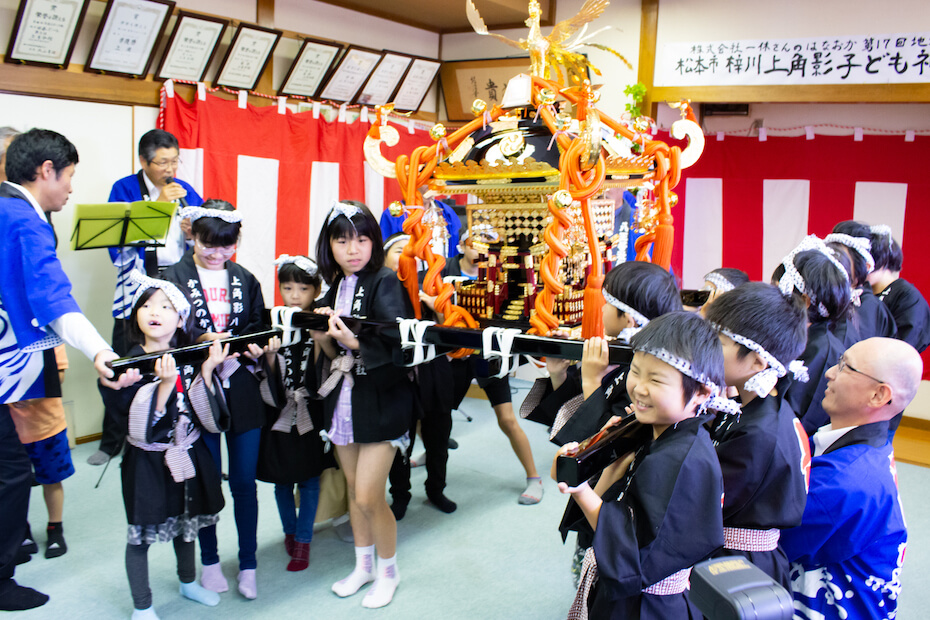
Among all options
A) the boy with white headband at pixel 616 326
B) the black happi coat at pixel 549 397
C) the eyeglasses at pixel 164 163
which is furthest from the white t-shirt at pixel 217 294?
the eyeglasses at pixel 164 163

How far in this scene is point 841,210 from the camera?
520 cm

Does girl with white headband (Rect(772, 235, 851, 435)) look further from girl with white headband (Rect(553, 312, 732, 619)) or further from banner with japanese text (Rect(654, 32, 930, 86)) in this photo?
banner with japanese text (Rect(654, 32, 930, 86))

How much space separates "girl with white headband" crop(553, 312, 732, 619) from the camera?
1.43 m

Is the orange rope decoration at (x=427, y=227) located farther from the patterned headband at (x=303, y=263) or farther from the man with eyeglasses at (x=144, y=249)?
the man with eyeglasses at (x=144, y=249)

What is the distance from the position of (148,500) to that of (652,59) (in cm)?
449

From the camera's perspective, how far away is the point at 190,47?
4422 millimetres

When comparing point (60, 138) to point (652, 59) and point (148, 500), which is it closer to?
point (148, 500)

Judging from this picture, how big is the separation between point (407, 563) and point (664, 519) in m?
1.89

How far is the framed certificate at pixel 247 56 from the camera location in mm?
4617

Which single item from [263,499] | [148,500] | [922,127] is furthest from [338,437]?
[922,127]

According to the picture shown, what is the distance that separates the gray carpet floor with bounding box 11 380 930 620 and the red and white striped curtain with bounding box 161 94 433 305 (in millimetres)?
1904

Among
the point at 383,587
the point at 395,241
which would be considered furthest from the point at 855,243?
the point at 383,587

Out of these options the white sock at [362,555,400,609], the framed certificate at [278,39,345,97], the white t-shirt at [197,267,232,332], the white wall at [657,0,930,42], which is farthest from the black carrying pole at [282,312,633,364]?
the white wall at [657,0,930,42]

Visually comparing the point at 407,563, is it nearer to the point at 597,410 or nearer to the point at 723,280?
the point at 597,410
